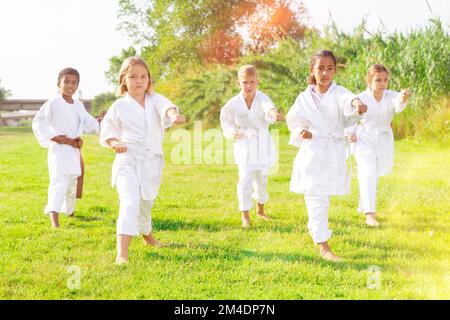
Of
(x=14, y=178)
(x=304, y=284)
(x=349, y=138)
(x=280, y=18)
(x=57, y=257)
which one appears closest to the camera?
(x=304, y=284)

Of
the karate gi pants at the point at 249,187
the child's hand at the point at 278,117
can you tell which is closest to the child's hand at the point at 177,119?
the child's hand at the point at 278,117

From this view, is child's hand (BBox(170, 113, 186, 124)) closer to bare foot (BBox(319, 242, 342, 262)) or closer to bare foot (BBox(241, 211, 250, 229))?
bare foot (BBox(319, 242, 342, 262))

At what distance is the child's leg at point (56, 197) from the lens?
21.3ft

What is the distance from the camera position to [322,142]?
5211mm

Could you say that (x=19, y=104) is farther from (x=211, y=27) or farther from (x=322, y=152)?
(x=322, y=152)

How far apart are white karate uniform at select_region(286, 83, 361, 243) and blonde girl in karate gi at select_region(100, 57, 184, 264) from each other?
125 centimetres

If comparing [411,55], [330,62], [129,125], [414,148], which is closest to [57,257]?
[129,125]

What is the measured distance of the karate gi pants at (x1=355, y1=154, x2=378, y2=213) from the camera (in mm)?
6648

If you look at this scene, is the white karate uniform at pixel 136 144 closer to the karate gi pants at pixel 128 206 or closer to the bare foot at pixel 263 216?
the karate gi pants at pixel 128 206

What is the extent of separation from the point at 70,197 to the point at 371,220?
369cm

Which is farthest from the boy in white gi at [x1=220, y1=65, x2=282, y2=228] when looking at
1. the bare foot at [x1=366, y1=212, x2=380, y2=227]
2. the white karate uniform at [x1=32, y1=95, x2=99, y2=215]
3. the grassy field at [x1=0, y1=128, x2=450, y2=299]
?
the white karate uniform at [x1=32, y1=95, x2=99, y2=215]
